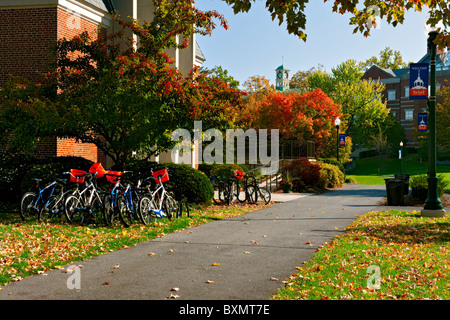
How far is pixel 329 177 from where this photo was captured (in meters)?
27.8

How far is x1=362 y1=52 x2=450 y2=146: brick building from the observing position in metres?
72.1

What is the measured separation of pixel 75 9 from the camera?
58.3 feet

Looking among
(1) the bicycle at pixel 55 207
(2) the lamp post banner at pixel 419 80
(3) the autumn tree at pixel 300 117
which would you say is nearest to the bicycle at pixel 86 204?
(1) the bicycle at pixel 55 207

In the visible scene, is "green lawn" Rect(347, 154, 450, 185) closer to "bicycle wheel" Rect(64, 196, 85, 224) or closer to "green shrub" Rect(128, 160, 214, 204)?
"green shrub" Rect(128, 160, 214, 204)

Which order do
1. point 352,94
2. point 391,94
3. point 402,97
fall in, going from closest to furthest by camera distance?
point 352,94
point 402,97
point 391,94

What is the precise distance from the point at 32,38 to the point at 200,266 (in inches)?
548

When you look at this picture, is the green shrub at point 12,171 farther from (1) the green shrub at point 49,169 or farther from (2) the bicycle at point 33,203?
(2) the bicycle at point 33,203

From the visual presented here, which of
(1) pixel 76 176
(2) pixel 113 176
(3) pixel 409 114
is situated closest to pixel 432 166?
(2) pixel 113 176

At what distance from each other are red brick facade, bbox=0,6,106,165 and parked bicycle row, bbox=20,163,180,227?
5.40 meters

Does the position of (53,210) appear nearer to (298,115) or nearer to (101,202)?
(101,202)

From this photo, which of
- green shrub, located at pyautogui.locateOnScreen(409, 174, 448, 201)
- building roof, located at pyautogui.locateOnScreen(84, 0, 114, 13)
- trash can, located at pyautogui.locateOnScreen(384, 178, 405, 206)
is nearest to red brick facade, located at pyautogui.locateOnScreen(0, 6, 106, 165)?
building roof, located at pyautogui.locateOnScreen(84, 0, 114, 13)

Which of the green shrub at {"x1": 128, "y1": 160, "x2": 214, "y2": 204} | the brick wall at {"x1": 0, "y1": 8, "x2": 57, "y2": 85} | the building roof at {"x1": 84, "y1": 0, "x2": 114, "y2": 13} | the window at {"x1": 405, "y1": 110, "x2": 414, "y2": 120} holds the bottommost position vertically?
the green shrub at {"x1": 128, "y1": 160, "x2": 214, "y2": 204}

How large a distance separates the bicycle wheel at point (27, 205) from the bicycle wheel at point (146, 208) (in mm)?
3070
